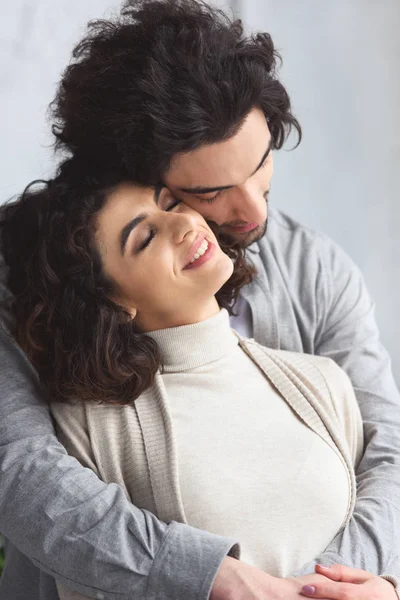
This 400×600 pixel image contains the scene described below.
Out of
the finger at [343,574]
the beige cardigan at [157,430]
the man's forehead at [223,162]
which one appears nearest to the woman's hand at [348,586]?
the finger at [343,574]

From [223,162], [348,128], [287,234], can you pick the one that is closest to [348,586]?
[223,162]

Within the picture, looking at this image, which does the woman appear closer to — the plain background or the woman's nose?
the woman's nose

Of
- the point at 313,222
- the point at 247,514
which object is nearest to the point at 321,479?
the point at 247,514

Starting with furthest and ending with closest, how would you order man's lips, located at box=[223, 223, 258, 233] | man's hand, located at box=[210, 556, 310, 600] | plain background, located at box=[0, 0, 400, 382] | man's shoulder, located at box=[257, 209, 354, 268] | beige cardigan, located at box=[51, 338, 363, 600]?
plain background, located at box=[0, 0, 400, 382]
man's shoulder, located at box=[257, 209, 354, 268]
man's lips, located at box=[223, 223, 258, 233]
beige cardigan, located at box=[51, 338, 363, 600]
man's hand, located at box=[210, 556, 310, 600]

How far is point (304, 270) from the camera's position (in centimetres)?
166

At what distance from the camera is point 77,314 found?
4.27ft

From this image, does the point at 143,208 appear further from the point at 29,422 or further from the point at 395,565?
the point at 395,565

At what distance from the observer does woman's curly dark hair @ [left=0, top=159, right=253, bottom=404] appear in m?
1.29

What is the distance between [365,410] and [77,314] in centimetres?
53

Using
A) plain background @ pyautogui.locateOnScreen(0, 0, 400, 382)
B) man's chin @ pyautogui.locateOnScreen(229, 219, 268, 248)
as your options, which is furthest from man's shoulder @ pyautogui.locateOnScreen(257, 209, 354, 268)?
plain background @ pyautogui.locateOnScreen(0, 0, 400, 382)

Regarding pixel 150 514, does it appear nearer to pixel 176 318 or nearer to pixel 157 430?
pixel 157 430

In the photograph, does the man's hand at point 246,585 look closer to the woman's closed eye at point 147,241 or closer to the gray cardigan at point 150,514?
the gray cardigan at point 150,514

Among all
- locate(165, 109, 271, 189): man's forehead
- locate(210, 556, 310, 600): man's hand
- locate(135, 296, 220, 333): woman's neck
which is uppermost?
locate(165, 109, 271, 189): man's forehead

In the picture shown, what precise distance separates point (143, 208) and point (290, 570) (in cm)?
→ 56
